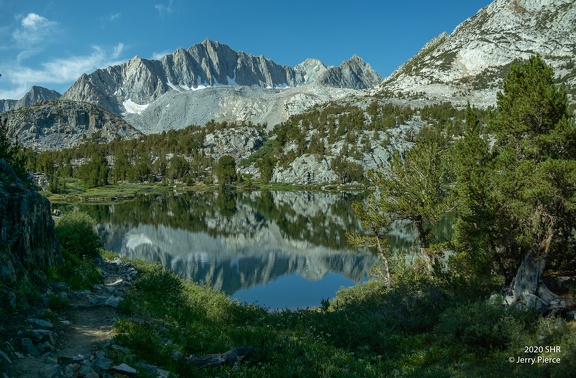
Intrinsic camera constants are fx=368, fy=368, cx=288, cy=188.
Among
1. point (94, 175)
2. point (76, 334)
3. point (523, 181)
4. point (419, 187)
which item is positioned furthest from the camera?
point (94, 175)

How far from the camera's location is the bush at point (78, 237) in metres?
26.5

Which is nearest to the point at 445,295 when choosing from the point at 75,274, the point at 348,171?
the point at 75,274

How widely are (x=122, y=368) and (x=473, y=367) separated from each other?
1189cm

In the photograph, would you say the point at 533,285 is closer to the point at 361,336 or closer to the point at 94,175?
the point at 361,336

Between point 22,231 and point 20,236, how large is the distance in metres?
0.39

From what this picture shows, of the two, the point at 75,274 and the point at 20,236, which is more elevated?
the point at 20,236

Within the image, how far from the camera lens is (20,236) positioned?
15.4m

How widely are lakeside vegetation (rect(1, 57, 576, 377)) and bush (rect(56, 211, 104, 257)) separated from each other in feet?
1.06

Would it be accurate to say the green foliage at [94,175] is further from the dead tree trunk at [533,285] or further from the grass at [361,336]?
the dead tree trunk at [533,285]

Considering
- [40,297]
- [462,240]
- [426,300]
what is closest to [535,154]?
[462,240]

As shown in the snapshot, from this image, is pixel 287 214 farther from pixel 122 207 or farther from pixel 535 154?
pixel 535 154

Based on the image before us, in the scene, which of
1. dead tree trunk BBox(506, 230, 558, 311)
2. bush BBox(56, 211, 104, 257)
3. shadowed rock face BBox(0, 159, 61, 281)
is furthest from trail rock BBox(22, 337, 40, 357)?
dead tree trunk BBox(506, 230, 558, 311)

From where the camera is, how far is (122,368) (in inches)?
360

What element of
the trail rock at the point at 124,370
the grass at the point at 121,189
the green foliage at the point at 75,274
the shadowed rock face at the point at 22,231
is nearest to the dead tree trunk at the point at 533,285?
the trail rock at the point at 124,370
